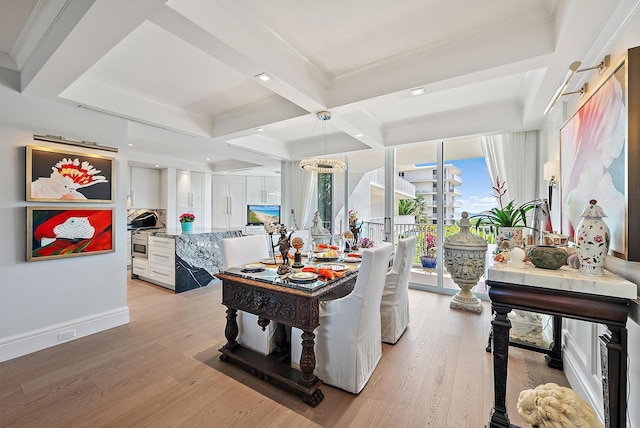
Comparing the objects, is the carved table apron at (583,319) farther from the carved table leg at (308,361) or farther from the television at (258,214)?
the television at (258,214)

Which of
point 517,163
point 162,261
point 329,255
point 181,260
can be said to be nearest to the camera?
point 329,255

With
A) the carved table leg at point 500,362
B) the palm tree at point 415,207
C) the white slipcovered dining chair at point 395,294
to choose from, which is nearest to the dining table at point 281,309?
the white slipcovered dining chair at point 395,294

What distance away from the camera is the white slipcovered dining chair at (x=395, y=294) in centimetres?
272

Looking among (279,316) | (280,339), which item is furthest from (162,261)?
(279,316)

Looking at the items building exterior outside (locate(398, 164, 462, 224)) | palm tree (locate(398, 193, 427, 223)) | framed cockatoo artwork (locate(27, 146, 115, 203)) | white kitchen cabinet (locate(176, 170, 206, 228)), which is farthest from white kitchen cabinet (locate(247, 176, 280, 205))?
framed cockatoo artwork (locate(27, 146, 115, 203))

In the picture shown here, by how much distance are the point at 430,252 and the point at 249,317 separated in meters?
3.33

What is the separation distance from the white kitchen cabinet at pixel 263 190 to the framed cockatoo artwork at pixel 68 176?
5018 millimetres

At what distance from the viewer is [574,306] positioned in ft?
4.49

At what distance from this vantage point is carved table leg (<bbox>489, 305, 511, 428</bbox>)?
1.55 metres

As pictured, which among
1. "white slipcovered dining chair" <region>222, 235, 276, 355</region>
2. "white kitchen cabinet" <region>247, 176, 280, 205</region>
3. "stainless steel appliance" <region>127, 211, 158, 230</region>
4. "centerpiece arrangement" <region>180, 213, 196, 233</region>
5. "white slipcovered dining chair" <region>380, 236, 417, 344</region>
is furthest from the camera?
"white kitchen cabinet" <region>247, 176, 280, 205</region>

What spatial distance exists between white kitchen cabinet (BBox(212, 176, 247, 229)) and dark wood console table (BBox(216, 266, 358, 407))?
226 inches

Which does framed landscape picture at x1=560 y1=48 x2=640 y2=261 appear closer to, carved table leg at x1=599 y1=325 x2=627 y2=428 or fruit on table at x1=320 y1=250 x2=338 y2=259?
carved table leg at x1=599 y1=325 x2=627 y2=428

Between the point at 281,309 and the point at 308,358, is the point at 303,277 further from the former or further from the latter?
the point at 308,358

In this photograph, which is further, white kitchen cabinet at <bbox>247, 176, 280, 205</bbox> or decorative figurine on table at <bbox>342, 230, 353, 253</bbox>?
white kitchen cabinet at <bbox>247, 176, 280, 205</bbox>
